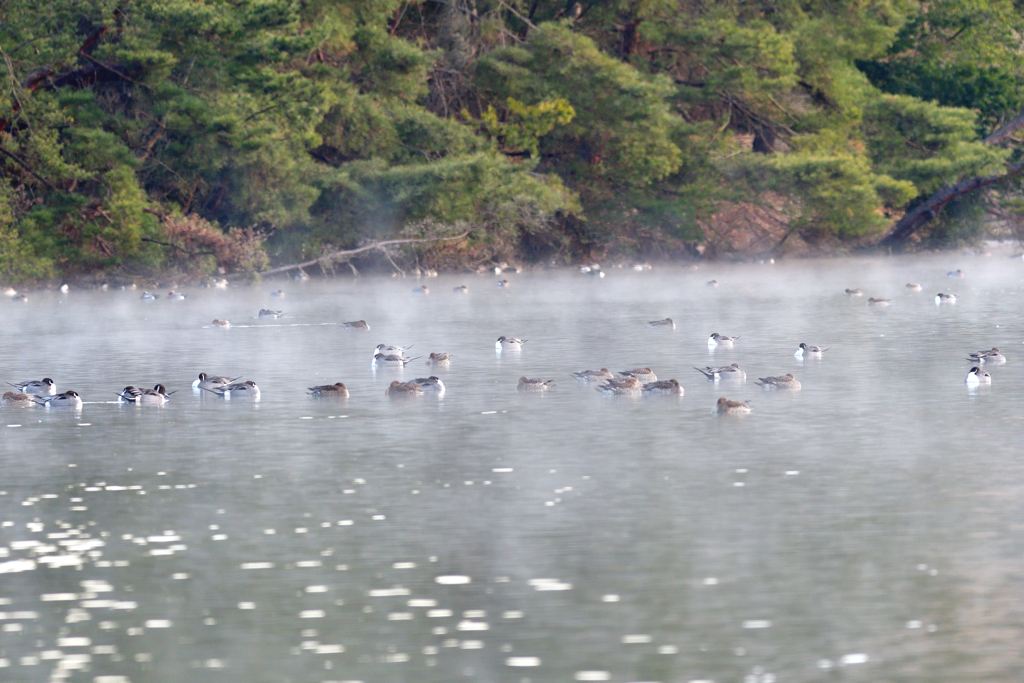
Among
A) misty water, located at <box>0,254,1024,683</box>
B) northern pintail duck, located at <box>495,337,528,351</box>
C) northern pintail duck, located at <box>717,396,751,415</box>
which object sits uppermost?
northern pintail duck, located at <box>495,337,528,351</box>

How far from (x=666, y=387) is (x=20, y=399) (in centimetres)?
795

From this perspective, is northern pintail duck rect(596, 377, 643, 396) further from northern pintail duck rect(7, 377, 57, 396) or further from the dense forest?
the dense forest

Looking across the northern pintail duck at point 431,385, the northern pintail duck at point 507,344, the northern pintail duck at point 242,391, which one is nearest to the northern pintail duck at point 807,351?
the northern pintail duck at point 507,344

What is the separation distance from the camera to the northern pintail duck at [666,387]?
744 inches

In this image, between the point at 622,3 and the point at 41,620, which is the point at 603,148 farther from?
the point at 41,620

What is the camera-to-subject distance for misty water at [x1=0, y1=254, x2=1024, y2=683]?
8.41 meters

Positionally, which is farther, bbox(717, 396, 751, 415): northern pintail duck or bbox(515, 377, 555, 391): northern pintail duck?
bbox(515, 377, 555, 391): northern pintail duck

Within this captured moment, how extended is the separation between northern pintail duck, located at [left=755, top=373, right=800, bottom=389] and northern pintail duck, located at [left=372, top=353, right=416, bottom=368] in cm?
575

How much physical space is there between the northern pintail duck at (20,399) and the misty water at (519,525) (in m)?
0.34

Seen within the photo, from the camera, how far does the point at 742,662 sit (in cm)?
809

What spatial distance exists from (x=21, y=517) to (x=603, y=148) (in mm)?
38892

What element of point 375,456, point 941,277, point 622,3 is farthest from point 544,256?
point 375,456

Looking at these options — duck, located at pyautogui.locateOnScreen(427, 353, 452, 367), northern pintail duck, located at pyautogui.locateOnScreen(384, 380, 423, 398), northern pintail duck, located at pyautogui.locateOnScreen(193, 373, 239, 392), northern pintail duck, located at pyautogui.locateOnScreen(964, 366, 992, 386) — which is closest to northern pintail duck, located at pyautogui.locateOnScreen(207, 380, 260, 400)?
northern pintail duck, located at pyautogui.locateOnScreen(193, 373, 239, 392)

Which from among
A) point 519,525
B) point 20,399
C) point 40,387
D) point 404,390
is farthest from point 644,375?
point 519,525
